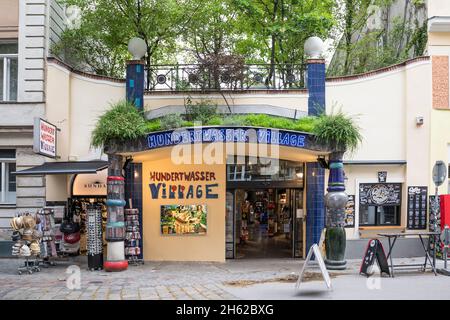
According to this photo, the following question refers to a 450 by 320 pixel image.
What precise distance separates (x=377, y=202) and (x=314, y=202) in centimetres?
199

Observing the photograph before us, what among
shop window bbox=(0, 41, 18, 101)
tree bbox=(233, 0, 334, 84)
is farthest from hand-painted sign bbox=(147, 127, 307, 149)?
shop window bbox=(0, 41, 18, 101)

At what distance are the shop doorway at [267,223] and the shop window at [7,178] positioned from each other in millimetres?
6539

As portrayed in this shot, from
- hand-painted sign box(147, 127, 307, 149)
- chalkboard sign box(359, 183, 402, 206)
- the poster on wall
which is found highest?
hand-painted sign box(147, 127, 307, 149)

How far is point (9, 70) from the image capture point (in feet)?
53.4

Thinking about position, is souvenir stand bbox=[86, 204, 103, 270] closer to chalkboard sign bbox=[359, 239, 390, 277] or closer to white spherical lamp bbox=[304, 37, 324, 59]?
chalkboard sign bbox=[359, 239, 390, 277]

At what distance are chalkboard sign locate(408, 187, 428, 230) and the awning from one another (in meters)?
9.03

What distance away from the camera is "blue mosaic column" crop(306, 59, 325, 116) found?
15586 millimetres

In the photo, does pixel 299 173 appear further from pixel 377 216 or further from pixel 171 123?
pixel 171 123

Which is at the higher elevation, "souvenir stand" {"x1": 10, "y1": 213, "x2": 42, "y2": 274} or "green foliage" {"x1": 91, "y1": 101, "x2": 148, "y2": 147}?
"green foliage" {"x1": 91, "y1": 101, "x2": 148, "y2": 147}

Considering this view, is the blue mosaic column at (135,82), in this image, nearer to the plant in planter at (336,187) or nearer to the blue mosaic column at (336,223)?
the plant in planter at (336,187)

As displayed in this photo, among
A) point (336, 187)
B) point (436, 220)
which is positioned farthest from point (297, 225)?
point (436, 220)

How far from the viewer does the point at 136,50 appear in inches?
611

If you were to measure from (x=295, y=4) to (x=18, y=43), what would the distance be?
9.49 meters

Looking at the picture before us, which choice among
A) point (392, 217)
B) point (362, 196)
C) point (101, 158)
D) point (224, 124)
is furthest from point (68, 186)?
point (392, 217)
